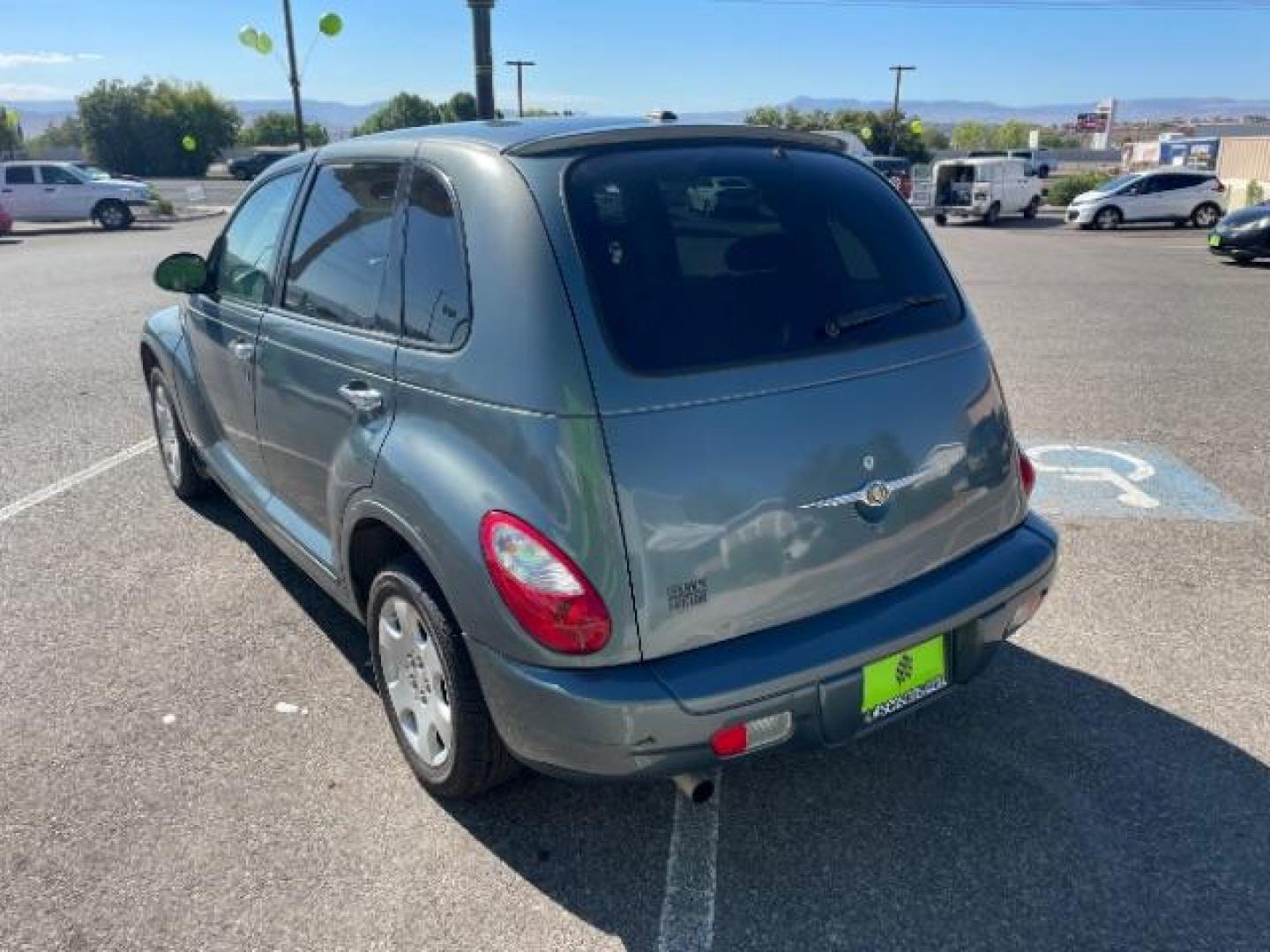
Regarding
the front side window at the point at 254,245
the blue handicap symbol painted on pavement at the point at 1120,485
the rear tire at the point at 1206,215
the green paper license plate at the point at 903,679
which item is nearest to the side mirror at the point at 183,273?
the front side window at the point at 254,245

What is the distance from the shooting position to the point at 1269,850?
2.54 m

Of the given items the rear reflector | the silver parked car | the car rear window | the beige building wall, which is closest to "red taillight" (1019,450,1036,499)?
the silver parked car

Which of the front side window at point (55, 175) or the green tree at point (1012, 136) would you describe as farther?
the green tree at point (1012, 136)

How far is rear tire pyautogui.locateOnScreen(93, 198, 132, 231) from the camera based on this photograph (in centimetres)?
2620

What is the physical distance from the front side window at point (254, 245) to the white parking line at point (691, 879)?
7.59 ft

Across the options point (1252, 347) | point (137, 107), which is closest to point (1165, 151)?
point (1252, 347)

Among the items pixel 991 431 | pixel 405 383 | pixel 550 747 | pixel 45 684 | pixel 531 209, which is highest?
pixel 531 209

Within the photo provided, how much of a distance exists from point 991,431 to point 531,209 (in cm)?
141

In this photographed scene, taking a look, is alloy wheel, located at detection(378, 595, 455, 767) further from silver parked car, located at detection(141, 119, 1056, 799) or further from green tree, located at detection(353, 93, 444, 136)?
green tree, located at detection(353, 93, 444, 136)

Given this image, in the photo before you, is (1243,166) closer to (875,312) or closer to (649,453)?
(875,312)

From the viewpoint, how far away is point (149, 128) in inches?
2474

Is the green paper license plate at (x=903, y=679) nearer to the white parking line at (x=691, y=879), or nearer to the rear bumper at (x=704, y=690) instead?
the rear bumper at (x=704, y=690)

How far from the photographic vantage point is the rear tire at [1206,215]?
85.3ft

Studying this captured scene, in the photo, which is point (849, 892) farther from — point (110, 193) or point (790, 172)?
point (110, 193)
